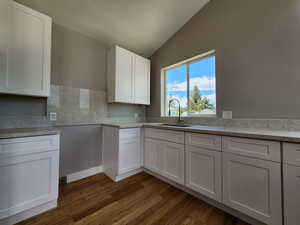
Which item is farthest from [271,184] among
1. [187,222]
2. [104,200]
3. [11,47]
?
[11,47]

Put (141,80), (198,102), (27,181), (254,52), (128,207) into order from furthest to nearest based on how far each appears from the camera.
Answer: (141,80) < (198,102) < (254,52) < (128,207) < (27,181)

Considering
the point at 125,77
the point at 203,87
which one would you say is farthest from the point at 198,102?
the point at 125,77

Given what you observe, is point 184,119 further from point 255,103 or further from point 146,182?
point 146,182

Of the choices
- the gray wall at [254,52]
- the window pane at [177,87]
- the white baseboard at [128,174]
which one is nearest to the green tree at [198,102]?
the window pane at [177,87]

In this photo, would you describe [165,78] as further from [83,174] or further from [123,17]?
[83,174]

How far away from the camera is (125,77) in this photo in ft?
7.83

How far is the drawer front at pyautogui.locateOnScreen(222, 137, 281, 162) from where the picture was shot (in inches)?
41.0

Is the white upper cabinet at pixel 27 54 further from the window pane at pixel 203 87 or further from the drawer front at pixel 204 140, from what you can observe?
the window pane at pixel 203 87

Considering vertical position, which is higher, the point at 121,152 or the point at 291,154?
the point at 291,154

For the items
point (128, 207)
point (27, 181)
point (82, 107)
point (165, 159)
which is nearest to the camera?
point (27, 181)

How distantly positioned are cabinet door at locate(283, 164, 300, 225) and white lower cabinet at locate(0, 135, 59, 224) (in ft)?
Answer: 6.99

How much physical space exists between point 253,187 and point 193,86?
5.62 feet

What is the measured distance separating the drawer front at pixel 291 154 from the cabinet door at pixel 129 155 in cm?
177

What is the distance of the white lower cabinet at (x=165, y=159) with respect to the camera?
5.61 ft
